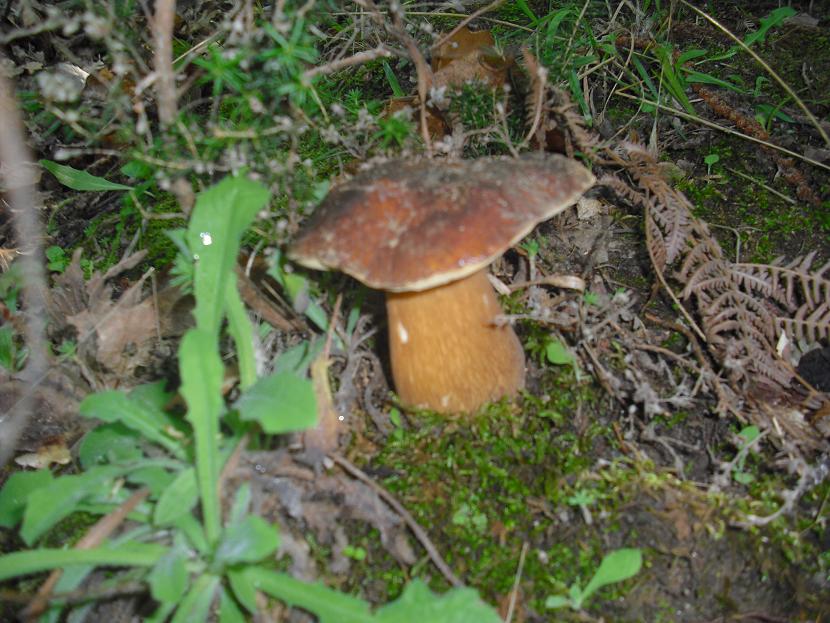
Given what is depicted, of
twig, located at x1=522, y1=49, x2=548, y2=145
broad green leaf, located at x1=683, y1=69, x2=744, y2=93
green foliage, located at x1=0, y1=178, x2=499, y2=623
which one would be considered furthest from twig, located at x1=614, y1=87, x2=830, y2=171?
green foliage, located at x1=0, y1=178, x2=499, y2=623

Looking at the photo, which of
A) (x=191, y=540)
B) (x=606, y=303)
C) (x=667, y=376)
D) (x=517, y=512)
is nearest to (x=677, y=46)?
(x=606, y=303)

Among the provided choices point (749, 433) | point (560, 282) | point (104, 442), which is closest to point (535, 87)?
point (560, 282)

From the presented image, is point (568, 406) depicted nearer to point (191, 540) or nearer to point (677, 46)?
point (191, 540)

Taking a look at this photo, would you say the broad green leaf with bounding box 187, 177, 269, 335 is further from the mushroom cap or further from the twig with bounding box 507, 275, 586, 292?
the twig with bounding box 507, 275, 586, 292

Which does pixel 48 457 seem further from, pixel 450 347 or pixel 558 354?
Result: pixel 558 354

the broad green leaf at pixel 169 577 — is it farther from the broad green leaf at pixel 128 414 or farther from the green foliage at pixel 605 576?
the green foliage at pixel 605 576

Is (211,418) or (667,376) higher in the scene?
(211,418)

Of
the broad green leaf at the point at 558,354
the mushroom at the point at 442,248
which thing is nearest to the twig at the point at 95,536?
the mushroom at the point at 442,248
